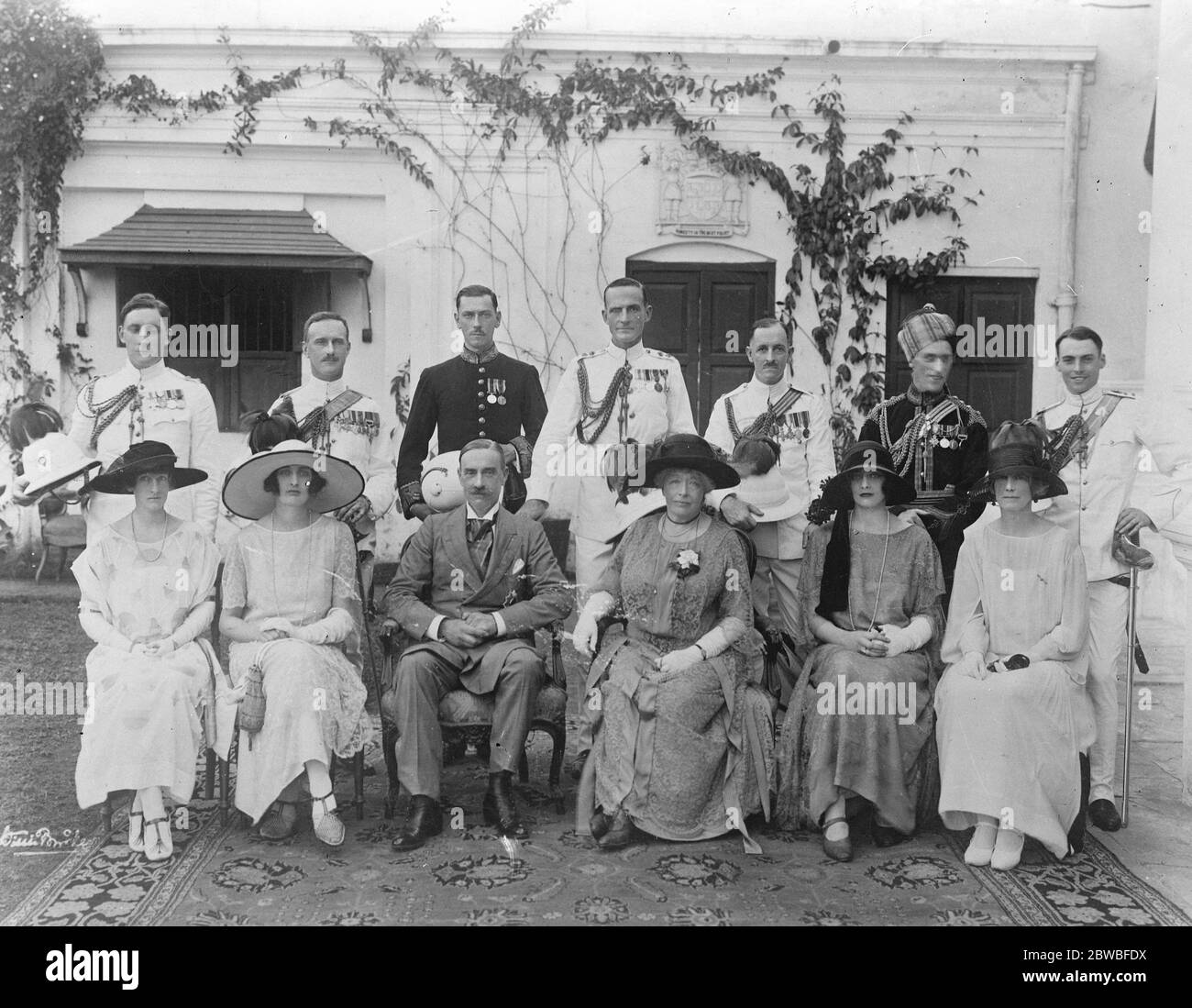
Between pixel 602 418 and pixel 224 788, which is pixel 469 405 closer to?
pixel 602 418

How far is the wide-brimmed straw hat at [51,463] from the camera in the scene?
4.25m

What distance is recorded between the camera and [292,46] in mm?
6465

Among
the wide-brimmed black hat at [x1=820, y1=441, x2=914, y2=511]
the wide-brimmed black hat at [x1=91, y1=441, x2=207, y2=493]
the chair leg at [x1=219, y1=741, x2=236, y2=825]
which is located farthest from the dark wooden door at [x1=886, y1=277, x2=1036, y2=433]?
the chair leg at [x1=219, y1=741, x2=236, y2=825]

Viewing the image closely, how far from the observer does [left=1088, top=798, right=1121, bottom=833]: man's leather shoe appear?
156 inches

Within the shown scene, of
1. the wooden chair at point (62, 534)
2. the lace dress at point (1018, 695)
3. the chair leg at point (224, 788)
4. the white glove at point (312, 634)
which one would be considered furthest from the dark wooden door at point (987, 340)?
the wooden chair at point (62, 534)

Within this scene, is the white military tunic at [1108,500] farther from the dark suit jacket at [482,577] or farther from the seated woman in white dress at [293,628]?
the seated woman in white dress at [293,628]

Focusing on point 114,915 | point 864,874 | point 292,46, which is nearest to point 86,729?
point 114,915

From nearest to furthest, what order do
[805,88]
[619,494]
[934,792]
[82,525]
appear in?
[934,792], [619,494], [805,88], [82,525]

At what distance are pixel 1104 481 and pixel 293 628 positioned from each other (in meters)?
2.92

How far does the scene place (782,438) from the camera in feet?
15.4
